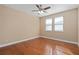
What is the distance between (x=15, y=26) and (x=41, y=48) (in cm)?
75

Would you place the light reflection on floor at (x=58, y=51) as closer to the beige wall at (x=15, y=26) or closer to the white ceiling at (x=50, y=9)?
the beige wall at (x=15, y=26)

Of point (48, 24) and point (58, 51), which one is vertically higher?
point (48, 24)

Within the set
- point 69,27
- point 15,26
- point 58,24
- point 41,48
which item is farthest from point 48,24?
point 15,26

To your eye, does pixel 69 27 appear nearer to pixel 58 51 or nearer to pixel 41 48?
pixel 58 51

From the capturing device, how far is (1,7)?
1.46 metres

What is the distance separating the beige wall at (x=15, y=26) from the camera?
1.55m

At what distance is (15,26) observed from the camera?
1.62 m

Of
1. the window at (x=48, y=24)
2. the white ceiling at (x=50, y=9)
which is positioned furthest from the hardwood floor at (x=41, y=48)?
the white ceiling at (x=50, y=9)

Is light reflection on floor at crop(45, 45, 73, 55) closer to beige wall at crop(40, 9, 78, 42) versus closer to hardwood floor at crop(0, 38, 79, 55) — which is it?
hardwood floor at crop(0, 38, 79, 55)

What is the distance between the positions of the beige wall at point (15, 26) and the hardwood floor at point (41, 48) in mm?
150

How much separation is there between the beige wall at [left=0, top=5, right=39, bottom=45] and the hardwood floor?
15 cm

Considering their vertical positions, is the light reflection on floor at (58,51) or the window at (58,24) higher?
the window at (58,24)
